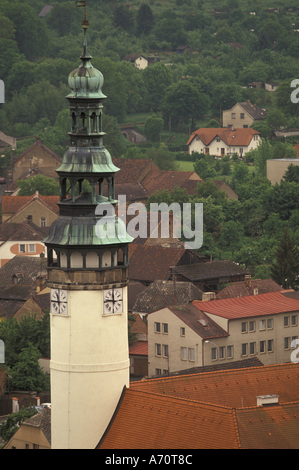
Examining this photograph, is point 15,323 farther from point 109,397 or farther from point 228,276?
point 109,397

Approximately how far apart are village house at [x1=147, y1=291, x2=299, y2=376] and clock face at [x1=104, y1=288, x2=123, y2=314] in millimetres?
38139

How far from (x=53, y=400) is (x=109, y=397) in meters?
2.11

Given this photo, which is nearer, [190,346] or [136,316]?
[190,346]

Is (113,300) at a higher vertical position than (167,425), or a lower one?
higher

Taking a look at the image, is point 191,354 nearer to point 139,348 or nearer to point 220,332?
point 220,332

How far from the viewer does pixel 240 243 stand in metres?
151

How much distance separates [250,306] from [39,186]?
6226 centimetres

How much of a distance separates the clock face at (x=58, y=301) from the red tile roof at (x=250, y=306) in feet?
136

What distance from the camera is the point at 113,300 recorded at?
219ft

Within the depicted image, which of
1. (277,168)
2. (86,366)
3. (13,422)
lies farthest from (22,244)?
(86,366)

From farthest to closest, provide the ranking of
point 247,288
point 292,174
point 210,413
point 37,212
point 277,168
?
1. point 277,168
2. point 292,174
3. point 37,212
4. point 247,288
5. point 210,413

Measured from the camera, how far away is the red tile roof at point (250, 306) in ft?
359
